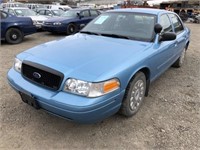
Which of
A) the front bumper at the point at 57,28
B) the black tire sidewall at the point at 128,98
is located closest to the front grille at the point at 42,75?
the black tire sidewall at the point at 128,98

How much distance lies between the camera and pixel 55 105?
257 cm

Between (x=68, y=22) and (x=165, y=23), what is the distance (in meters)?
7.39

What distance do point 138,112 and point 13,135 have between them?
1.88 metres

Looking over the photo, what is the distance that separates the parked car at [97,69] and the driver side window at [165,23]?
0.38ft

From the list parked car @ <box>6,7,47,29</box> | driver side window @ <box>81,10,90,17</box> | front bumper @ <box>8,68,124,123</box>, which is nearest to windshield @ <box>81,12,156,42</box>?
front bumper @ <box>8,68,124,123</box>

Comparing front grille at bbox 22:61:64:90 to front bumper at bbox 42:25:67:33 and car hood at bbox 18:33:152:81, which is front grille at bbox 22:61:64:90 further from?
front bumper at bbox 42:25:67:33

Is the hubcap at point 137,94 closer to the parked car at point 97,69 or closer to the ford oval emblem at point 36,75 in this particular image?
the parked car at point 97,69

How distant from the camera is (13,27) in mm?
8773

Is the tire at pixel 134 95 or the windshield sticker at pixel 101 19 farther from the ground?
the windshield sticker at pixel 101 19

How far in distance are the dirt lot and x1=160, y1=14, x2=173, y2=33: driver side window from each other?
1325 millimetres

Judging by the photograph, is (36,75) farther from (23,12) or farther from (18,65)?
(23,12)

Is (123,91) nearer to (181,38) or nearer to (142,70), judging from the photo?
(142,70)

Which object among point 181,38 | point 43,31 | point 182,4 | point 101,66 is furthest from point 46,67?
point 182,4

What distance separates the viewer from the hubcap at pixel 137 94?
3264mm
